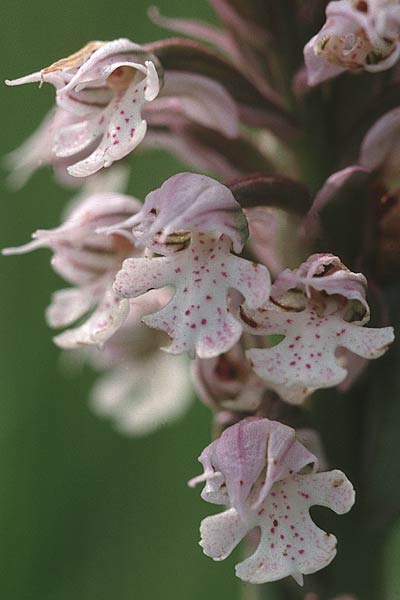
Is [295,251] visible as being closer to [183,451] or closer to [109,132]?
[109,132]

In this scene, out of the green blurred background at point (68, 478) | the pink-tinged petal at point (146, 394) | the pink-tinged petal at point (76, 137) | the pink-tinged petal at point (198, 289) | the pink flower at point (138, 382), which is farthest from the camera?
the green blurred background at point (68, 478)

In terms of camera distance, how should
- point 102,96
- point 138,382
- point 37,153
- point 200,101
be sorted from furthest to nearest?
point 138,382 < point 37,153 < point 200,101 < point 102,96

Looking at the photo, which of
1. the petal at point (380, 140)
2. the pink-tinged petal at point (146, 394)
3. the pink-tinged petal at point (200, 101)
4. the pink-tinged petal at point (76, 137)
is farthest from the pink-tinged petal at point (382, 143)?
the pink-tinged petal at point (146, 394)

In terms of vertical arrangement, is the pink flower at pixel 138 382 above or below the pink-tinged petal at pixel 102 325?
below

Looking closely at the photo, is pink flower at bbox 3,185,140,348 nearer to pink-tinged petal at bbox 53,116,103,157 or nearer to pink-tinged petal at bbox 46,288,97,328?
pink-tinged petal at bbox 46,288,97,328

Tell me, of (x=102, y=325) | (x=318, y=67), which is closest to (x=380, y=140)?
(x=318, y=67)

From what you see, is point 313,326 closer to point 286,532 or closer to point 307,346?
point 307,346

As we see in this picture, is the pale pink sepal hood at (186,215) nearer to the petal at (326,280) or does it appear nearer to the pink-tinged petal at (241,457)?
the petal at (326,280)
